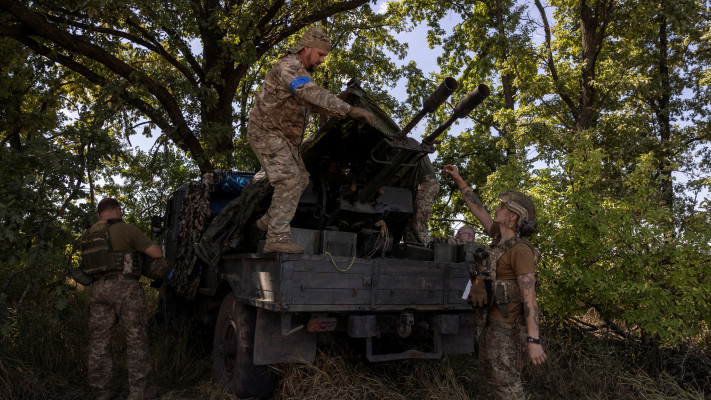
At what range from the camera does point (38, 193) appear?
5.32 metres

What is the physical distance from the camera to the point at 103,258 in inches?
199

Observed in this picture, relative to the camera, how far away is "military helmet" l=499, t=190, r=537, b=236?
3.81 metres

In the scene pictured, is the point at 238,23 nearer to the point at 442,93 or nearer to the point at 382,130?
the point at 382,130

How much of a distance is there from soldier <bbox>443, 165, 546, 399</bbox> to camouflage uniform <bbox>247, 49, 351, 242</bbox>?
169 centimetres

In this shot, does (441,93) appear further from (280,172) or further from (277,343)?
(277,343)

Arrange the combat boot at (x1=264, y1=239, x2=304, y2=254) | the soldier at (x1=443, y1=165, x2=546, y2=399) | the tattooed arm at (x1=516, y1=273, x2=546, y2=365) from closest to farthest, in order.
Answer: the tattooed arm at (x1=516, y1=273, x2=546, y2=365), the soldier at (x1=443, y1=165, x2=546, y2=399), the combat boot at (x1=264, y1=239, x2=304, y2=254)

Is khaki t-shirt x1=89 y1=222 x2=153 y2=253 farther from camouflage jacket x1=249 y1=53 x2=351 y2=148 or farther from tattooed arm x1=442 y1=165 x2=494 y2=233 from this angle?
tattooed arm x1=442 y1=165 x2=494 y2=233

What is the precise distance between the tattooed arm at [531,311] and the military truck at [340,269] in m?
1.10

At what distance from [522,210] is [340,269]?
1493 millimetres

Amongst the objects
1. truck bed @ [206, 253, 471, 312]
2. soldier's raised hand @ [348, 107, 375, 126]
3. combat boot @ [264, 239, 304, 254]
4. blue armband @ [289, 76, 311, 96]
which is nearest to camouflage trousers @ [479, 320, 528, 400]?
truck bed @ [206, 253, 471, 312]

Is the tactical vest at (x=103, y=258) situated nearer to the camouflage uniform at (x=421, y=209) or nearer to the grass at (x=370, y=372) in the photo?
the grass at (x=370, y=372)

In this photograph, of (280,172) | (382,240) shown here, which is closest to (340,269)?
(280,172)

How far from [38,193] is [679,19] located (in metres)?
10.6

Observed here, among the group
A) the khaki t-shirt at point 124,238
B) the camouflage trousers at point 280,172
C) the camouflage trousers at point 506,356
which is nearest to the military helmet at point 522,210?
the camouflage trousers at point 506,356
